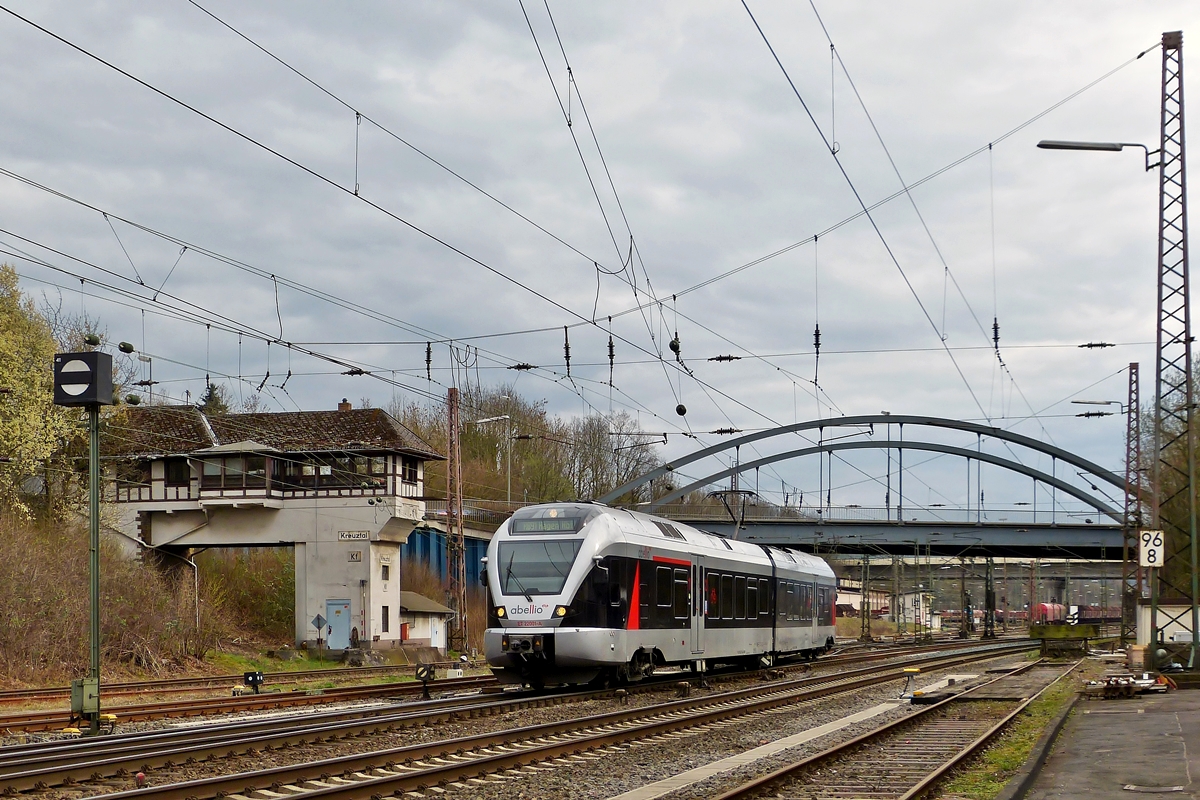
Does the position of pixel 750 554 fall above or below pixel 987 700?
above

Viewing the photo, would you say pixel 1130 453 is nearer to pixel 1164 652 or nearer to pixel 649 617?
pixel 1164 652

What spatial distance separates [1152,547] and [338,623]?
32.4 m

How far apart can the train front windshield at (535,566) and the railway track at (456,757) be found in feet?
10.6

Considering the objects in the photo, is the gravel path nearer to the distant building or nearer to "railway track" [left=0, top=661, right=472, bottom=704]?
"railway track" [left=0, top=661, right=472, bottom=704]

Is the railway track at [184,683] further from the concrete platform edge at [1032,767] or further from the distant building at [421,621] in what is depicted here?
the concrete platform edge at [1032,767]

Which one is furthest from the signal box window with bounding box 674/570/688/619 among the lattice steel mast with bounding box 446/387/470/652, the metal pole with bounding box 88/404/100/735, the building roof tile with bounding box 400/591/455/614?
the building roof tile with bounding box 400/591/455/614

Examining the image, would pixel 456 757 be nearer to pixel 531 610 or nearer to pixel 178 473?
pixel 531 610

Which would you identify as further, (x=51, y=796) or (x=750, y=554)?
(x=750, y=554)

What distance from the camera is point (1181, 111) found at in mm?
25609

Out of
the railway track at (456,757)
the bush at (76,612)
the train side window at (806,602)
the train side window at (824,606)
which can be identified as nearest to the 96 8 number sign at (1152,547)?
the railway track at (456,757)

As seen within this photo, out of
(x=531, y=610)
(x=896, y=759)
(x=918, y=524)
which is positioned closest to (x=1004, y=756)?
(x=896, y=759)

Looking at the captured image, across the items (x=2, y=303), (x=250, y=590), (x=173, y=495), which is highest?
(x=2, y=303)

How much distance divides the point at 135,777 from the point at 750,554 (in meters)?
21.9

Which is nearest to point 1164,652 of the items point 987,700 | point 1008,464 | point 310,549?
point 987,700
